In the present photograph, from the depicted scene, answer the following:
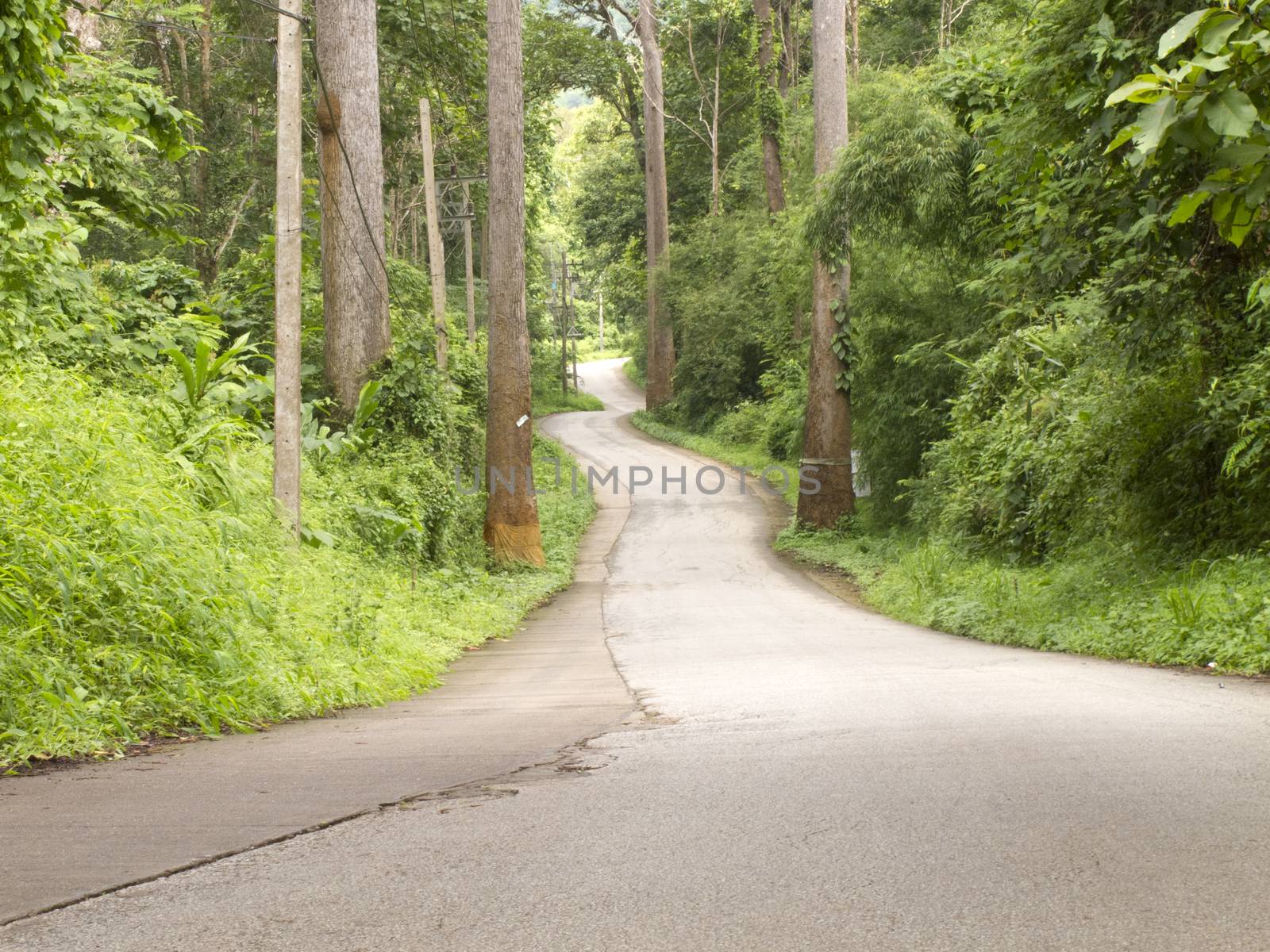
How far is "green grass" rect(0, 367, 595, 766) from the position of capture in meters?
7.01

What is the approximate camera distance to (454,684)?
10906mm

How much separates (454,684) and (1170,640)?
6.14 metres

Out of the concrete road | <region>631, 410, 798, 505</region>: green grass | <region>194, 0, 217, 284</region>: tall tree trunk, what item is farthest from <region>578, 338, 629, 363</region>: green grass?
the concrete road

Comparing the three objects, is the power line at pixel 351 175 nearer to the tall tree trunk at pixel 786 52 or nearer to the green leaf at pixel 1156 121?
the green leaf at pixel 1156 121

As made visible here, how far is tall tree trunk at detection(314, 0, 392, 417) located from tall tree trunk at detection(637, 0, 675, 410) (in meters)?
31.1

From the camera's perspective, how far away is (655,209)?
174ft

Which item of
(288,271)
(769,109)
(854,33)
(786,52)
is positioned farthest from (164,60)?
(786,52)

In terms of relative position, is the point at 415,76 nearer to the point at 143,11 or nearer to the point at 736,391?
the point at 143,11

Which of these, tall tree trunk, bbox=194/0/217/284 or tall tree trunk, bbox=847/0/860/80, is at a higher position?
tall tree trunk, bbox=847/0/860/80

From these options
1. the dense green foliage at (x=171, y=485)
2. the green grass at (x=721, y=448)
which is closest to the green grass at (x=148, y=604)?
the dense green foliage at (x=171, y=485)

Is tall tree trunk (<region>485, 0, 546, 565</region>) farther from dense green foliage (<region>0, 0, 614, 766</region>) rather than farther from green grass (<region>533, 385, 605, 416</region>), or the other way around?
green grass (<region>533, 385, 605, 416</region>)

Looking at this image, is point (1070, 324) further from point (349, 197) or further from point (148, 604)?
point (148, 604)

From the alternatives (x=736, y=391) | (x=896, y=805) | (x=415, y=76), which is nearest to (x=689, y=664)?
(x=896, y=805)

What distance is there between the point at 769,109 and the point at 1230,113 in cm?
4279
